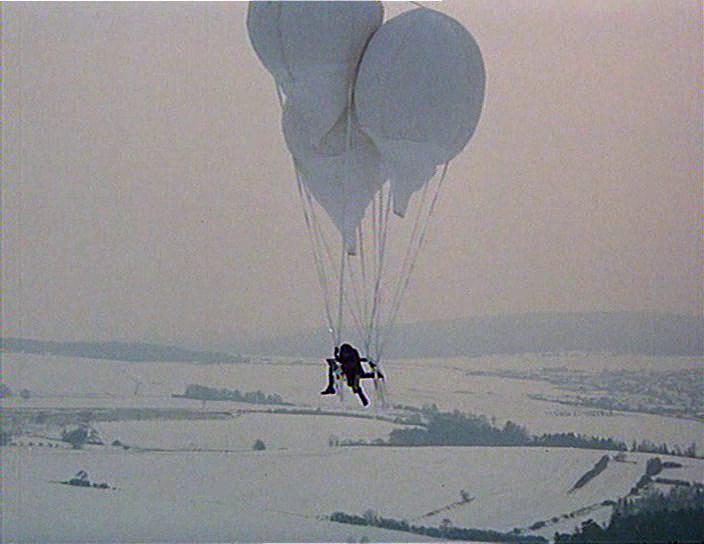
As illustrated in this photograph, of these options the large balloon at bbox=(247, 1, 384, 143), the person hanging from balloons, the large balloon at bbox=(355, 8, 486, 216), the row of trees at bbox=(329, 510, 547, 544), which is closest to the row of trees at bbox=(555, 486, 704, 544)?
the row of trees at bbox=(329, 510, 547, 544)

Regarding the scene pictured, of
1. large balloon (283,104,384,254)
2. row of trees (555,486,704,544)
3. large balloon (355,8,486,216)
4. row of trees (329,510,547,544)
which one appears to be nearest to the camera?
large balloon (355,8,486,216)

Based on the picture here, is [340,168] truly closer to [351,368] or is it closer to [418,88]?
[418,88]

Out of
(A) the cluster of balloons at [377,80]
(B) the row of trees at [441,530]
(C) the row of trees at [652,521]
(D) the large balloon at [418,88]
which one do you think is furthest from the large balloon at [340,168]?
(C) the row of trees at [652,521]

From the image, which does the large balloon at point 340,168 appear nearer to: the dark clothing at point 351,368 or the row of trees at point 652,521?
the dark clothing at point 351,368

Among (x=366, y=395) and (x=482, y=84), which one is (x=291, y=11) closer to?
(x=482, y=84)

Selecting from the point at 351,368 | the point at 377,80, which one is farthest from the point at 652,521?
the point at 377,80

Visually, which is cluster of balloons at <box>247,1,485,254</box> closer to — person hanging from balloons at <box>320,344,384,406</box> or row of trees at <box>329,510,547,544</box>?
person hanging from balloons at <box>320,344,384,406</box>

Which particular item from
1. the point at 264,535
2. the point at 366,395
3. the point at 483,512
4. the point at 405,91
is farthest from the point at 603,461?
the point at 405,91
